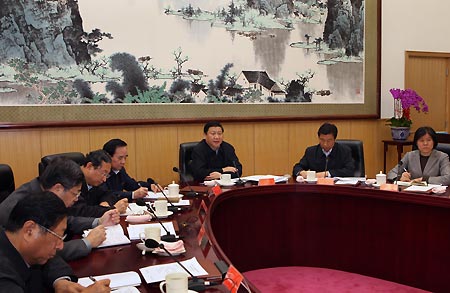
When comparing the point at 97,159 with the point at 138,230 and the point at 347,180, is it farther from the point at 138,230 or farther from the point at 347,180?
the point at 347,180

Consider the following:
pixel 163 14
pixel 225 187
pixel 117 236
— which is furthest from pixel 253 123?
pixel 117 236

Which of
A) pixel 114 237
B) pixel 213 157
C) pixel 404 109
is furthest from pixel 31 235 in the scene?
pixel 404 109

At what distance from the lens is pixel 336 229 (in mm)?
3391

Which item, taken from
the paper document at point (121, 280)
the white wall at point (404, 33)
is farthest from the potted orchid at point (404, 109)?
the paper document at point (121, 280)

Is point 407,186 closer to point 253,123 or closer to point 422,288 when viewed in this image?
point 422,288

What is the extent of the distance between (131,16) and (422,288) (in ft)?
11.2

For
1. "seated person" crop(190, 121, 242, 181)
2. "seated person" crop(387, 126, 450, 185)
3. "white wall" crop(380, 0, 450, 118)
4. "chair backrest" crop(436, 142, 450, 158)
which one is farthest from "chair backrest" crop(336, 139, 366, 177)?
"white wall" crop(380, 0, 450, 118)

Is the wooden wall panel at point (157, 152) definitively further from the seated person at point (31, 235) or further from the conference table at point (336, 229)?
the seated person at point (31, 235)

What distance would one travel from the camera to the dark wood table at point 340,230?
2.94 m

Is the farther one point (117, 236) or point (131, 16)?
point (131, 16)

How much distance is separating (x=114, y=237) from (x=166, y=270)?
543 mm

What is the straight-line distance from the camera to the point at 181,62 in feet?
15.4

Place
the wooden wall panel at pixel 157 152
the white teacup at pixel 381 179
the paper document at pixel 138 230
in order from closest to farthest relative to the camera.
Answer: the paper document at pixel 138 230 → the white teacup at pixel 381 179 → the wooden wall panel at pixel 157 152

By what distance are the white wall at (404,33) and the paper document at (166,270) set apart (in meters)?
4.69
